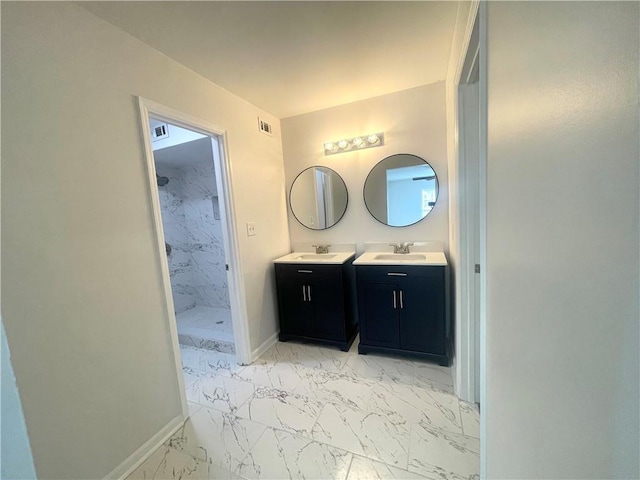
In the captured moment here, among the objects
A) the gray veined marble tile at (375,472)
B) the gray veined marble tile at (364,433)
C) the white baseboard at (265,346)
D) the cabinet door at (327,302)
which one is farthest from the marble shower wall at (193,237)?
the gray veined marble tile at (375,472)

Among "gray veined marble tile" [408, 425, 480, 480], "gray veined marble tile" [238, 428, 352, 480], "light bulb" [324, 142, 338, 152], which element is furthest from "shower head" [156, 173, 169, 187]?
"gray veined marble tile" [408, 425, 480, 480]

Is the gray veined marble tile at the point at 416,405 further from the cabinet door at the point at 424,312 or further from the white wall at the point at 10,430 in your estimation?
the white wall at the point at 10,430

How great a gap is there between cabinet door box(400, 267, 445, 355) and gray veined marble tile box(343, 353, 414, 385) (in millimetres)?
158

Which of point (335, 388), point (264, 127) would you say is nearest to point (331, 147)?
point (264, 127)

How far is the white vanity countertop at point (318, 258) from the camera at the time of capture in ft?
7.59

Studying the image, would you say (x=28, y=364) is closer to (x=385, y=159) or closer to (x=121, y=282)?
(x=121, y=282)

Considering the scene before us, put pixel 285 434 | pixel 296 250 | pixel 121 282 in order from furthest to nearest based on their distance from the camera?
pixel 296 250
pixel 285 434
pixel 121 282

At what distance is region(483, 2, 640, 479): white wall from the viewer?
31 centimetres

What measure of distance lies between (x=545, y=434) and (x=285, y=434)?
1379mm

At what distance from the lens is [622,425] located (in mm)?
319

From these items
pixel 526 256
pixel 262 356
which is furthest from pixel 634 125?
pixel 262 356

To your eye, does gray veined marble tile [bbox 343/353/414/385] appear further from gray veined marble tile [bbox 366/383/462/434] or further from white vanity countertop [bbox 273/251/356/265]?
white vanity countertop [bbox 273/251/356/265]

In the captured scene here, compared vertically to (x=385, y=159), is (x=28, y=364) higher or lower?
lower

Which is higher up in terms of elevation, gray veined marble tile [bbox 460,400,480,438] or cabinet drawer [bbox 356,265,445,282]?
cabinet drawer [bbox 356,265,445,282]
